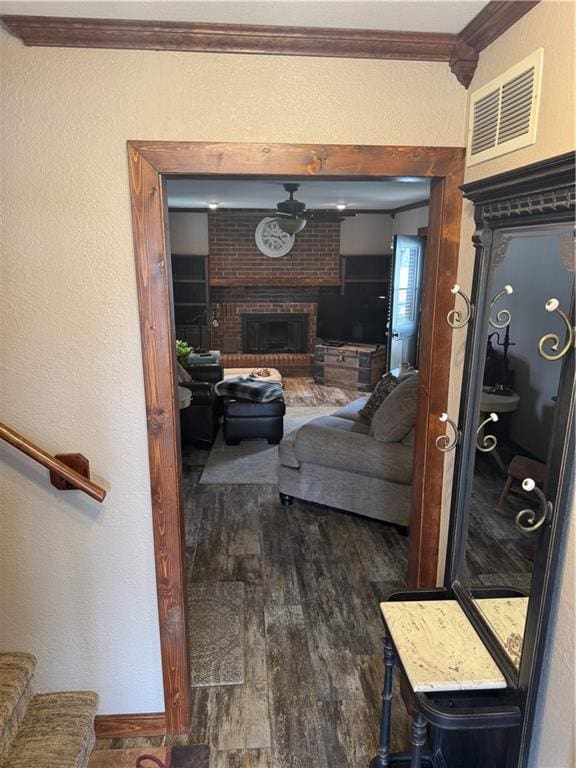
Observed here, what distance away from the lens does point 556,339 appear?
112 cm

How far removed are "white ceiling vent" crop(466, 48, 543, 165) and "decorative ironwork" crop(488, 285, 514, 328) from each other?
348 millimetres

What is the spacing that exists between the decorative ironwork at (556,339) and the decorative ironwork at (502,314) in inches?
7.5

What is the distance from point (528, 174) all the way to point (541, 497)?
0.71 metres

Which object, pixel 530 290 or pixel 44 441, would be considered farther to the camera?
pixel 44 441

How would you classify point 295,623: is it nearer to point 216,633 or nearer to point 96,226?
point 216,633

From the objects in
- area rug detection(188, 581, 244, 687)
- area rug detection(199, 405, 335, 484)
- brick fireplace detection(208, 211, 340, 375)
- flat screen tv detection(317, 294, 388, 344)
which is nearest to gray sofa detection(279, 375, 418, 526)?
area rug detection(199, 405, 335, 484)

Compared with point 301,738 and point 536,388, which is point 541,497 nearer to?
point 536,388

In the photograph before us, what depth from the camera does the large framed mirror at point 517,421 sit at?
110 cm

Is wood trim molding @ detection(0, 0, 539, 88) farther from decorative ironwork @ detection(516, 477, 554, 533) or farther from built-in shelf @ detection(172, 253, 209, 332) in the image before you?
built-in shelf @ detection(172, 253, 209, 332)

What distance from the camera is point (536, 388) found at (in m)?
1.27

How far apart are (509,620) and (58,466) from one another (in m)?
1.38

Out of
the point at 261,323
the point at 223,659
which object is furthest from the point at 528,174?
the point at 261,323

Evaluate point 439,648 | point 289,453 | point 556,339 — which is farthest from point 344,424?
point 556,339

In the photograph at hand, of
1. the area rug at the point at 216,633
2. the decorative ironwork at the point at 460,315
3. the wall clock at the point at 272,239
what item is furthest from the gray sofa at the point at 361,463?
the wall clock at the point at 272,239
